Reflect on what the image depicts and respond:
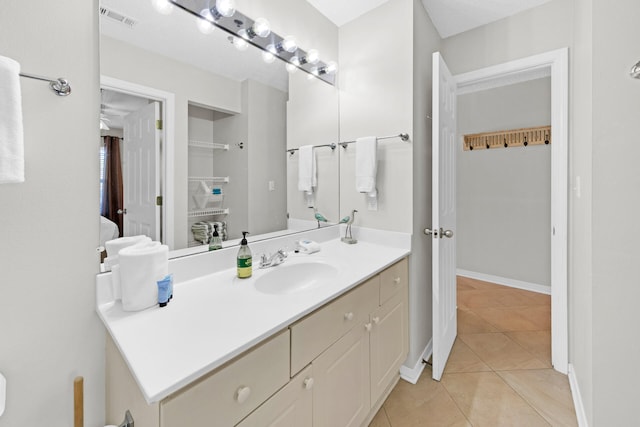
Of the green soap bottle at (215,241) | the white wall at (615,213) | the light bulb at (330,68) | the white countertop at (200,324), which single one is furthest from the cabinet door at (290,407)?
the light bulb at (330,68)

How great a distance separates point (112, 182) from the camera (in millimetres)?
987

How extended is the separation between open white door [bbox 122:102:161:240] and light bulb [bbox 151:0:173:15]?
0.37 meters

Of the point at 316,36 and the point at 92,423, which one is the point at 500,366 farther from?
the point at 316,36

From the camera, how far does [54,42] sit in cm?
83

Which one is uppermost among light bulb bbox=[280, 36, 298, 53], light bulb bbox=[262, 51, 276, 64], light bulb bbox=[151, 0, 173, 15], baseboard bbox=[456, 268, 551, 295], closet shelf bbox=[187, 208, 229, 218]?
light bulb bbox=[280, 36, 298, 53]

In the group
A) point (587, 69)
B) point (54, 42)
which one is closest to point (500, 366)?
point (587, 69)

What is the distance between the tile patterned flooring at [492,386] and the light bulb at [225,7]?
2.18m

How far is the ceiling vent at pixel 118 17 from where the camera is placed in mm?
945

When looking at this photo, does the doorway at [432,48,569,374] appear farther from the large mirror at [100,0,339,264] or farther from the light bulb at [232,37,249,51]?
the light bulb at [232,37,249,51]

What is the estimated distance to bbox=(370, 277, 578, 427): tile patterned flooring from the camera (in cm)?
148

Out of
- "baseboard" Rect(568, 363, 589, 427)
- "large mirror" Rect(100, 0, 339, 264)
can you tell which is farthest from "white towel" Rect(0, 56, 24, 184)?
"baseboard" Rect(568, 363, 589, 427)

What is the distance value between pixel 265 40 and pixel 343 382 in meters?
1.75

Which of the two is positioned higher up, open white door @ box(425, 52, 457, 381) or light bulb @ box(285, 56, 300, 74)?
light bulb @ box(285, 56, 300, 74)

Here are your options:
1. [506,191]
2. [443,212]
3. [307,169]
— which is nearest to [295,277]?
[307,169]
